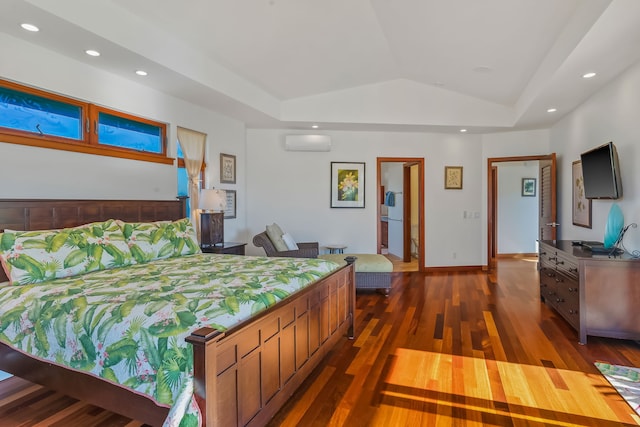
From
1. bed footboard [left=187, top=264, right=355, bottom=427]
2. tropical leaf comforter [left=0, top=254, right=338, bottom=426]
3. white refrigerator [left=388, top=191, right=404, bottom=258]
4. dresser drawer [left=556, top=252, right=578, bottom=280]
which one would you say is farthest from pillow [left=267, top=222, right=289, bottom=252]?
white refrigerator [left=388, top=191, right=404, bottom=258]

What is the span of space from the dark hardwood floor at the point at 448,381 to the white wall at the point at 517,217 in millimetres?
4377

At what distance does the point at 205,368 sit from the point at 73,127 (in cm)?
288

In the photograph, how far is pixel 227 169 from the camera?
522cm

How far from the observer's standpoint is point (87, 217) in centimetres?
314

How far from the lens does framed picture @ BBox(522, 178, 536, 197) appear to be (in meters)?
7.99

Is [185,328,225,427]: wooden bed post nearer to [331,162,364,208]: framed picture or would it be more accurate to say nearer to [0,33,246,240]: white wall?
[0,33,246,240]: white wall

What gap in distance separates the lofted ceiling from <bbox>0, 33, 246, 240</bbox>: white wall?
13 centimetres

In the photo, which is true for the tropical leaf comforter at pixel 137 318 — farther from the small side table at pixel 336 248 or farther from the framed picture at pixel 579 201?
the framed picture at pixel 579 201

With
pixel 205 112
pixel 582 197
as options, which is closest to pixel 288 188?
pixel 205 112

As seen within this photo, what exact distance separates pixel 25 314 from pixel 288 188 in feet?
14.2

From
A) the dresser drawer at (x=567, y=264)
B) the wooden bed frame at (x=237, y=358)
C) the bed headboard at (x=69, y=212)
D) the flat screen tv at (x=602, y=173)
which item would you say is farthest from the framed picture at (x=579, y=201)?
the bed headboard at (x=69, y=212)

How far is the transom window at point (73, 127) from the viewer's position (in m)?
2.75

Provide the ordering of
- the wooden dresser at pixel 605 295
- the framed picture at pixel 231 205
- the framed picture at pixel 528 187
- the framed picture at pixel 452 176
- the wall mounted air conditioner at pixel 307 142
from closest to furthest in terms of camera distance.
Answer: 1. the wooden dresser at pixel 605 295
2. the framed picture at pixel 231 205
3. the wall mounted air conditioner at pixel 307 142
4. the framed picture at pixel 452 176
5. the framed picture at pixel 528 187

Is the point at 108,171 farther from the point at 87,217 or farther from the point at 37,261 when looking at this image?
the point at 37,261
